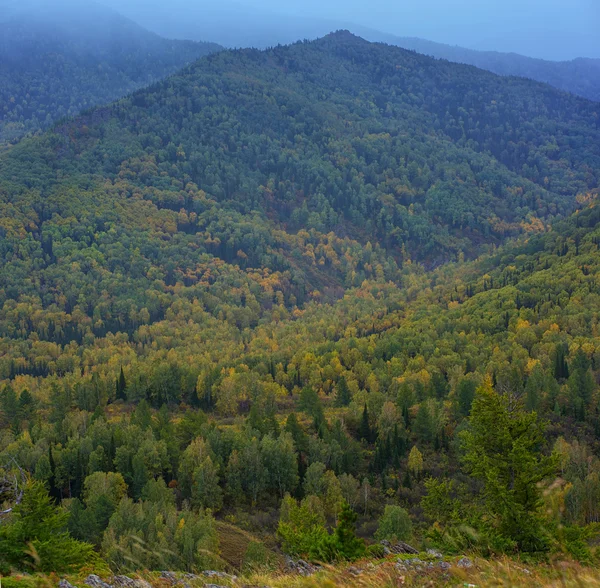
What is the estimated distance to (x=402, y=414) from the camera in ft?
334

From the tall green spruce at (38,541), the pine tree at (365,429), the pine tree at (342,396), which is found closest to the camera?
the tall green spruce at (38,541)

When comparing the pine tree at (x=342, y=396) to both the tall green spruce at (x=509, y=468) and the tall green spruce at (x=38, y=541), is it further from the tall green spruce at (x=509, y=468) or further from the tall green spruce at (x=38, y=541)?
the tall green spruce at (x=38, y=541)

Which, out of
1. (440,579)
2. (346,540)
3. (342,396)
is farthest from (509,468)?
(342,396)

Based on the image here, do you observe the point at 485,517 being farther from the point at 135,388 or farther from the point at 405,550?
the point at 135,388

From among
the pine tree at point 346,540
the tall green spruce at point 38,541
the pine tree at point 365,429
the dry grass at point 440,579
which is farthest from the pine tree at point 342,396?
the dry grass at point 440,579

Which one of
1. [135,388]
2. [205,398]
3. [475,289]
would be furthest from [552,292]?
[135,388]

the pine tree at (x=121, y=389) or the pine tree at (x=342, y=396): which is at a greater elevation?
the pine tree at (x=342, y=396)

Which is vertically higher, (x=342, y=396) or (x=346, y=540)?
(x=346, y=540)

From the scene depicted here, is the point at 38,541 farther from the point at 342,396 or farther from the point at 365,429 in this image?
the point at 342,396

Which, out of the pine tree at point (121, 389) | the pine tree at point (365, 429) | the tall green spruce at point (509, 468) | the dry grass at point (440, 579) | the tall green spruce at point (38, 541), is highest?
the dry grass at point (440, 579)

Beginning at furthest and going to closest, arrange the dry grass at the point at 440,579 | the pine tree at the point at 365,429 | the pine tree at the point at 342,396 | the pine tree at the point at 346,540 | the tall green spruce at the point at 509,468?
the pine tree at the point at 342,396 → the pine tree at the point at 365,429 → the tall green spruce at the point at 509,468 → the pine tree at the point at 346,540 → the dry grass at the point at 440,579

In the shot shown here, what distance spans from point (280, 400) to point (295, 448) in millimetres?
34674

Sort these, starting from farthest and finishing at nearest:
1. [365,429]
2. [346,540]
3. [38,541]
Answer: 1. [365,429]
2. [346,540]
3. [38,541]

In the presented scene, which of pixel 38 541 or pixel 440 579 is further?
pixel 38 541
